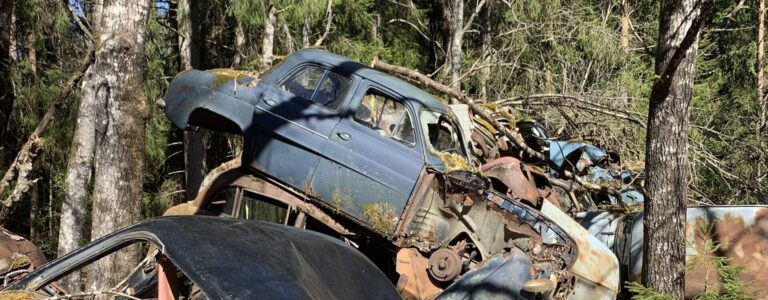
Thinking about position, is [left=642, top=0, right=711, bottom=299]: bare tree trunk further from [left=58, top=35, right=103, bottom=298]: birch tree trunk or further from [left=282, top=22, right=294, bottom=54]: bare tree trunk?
[left=282, top=22, right=294, bottom=54]: bare tree trunk

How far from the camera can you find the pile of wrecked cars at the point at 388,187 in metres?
6.69

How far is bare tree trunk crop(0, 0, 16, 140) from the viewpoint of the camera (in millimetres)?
13516

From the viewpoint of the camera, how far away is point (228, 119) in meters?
7.18

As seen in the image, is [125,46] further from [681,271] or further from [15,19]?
[15,19]

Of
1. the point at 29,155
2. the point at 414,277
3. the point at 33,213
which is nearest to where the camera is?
the point at 29,155

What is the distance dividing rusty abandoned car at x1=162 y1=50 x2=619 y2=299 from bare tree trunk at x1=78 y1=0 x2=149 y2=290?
1.49m

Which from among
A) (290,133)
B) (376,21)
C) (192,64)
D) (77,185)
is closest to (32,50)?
(192,64)

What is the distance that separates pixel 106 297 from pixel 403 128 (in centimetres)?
387

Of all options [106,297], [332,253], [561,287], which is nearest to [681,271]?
[561,287]

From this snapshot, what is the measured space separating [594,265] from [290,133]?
10.9 ft

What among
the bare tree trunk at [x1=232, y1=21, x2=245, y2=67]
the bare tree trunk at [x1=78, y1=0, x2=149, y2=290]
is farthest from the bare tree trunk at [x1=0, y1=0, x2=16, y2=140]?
the bare tree trunk at [x1=78, y1=0, x2=149, y2=290]

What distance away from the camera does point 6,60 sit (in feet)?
47.8

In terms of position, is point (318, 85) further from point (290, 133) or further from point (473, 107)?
point (473, 107)

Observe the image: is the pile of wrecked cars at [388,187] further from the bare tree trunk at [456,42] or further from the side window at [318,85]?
the bare tree trunk at [456,42]
